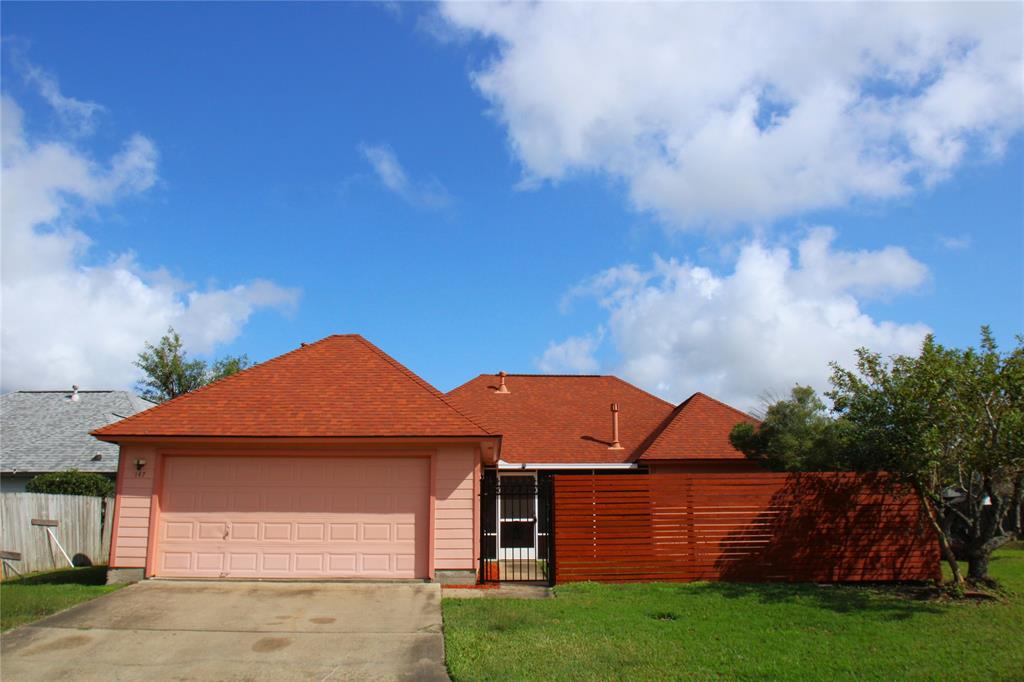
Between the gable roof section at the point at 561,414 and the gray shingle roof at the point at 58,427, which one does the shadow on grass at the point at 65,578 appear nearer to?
the gray shingle roof at the point at 58,427

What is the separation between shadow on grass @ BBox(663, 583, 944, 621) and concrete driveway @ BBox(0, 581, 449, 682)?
16.3 feet

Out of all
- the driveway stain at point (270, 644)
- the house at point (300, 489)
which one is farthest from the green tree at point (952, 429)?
the driveway stain at point (270, 644)

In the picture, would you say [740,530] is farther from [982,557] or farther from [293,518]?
[293,518]

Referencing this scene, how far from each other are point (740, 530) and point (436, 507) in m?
5.57

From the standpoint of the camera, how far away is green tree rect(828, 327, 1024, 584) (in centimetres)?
1116

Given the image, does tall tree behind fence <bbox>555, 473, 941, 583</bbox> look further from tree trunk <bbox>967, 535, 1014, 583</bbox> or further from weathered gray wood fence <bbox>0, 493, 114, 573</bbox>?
weathered gray wood fence <bbox>0, 493, 114, 573</bbox>

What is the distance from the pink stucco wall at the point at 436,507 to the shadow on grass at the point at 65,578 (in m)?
1.15

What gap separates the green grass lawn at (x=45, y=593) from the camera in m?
10.1

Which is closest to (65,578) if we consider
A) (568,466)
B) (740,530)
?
(568,466)

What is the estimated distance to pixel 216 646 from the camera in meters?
8.77

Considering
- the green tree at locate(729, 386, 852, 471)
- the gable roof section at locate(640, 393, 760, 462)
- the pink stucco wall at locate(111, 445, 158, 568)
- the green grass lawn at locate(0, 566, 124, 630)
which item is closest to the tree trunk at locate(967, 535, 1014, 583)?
the green tree at locate(729, 386, 852, 471)

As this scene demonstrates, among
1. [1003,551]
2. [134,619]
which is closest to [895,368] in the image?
[1003,551]

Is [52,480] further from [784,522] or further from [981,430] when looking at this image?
[981,430]

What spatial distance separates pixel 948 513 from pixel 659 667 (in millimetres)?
7525
